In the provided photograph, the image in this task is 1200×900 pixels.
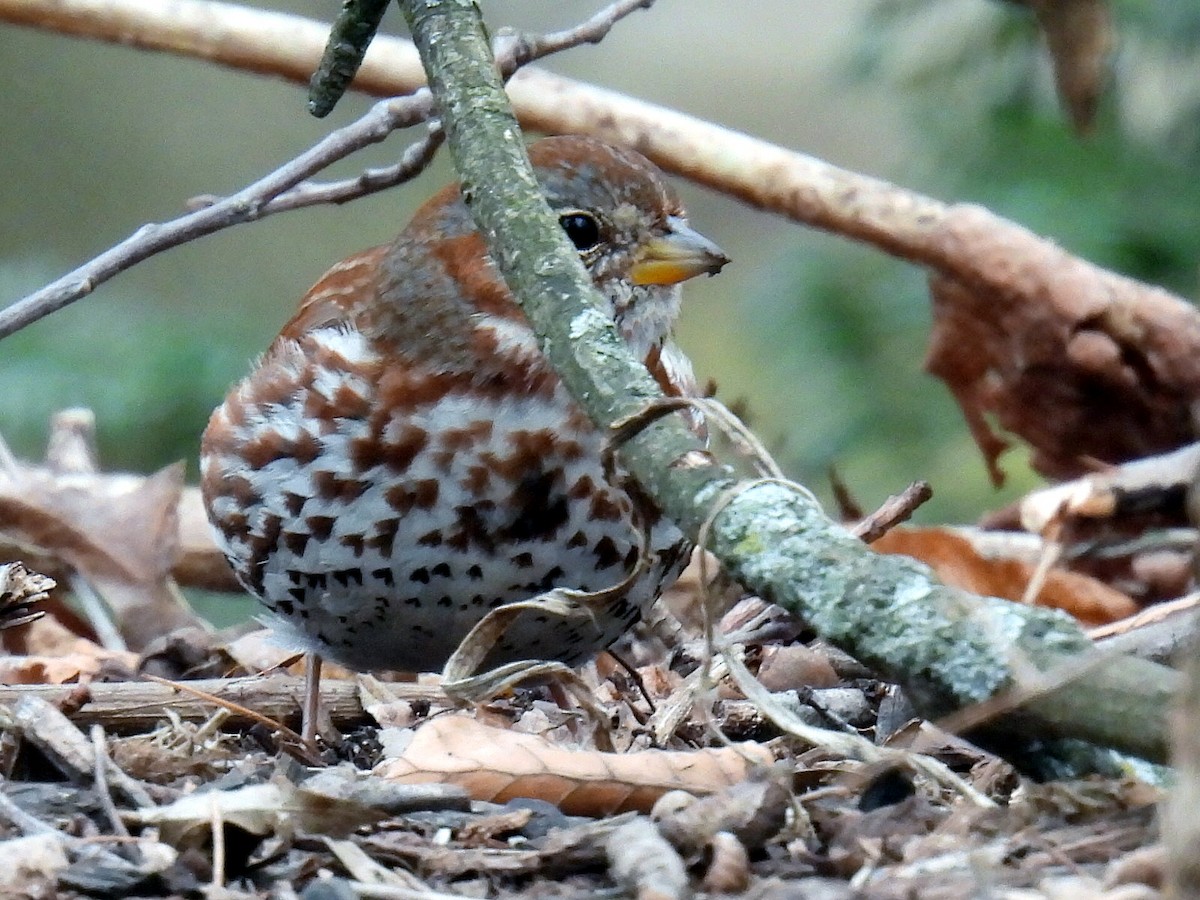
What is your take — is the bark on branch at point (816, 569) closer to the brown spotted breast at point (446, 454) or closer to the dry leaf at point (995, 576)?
the brown spotted breast at point (446, 454)

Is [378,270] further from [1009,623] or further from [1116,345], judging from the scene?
[1116,345]

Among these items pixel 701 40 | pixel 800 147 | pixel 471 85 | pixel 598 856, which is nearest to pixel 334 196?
pixel 471 85

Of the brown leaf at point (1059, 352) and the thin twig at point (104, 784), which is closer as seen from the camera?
the thin twig at point (104, 784)

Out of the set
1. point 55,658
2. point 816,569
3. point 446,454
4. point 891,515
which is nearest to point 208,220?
point 446,454

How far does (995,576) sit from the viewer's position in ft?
15.0

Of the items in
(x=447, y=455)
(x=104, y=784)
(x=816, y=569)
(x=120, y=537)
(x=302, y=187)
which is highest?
(x=302, y=187)

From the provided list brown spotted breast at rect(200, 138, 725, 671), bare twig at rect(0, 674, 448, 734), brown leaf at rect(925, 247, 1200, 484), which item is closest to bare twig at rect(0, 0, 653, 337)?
brown spotted breast at rect(200, 138, 725, 671)

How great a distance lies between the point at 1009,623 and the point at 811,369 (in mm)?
3813

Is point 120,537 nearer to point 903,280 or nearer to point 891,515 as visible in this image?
point 891,515

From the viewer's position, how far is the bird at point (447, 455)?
3291 mm

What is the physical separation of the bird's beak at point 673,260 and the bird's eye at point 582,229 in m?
0.09

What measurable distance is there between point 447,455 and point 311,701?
52 cm

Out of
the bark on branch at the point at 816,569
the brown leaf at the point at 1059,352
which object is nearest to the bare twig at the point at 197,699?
the bark on branch at the point at 816,569

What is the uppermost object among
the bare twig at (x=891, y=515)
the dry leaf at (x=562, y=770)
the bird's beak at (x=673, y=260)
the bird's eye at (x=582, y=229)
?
the bird's eye at (x=582, y=229)
